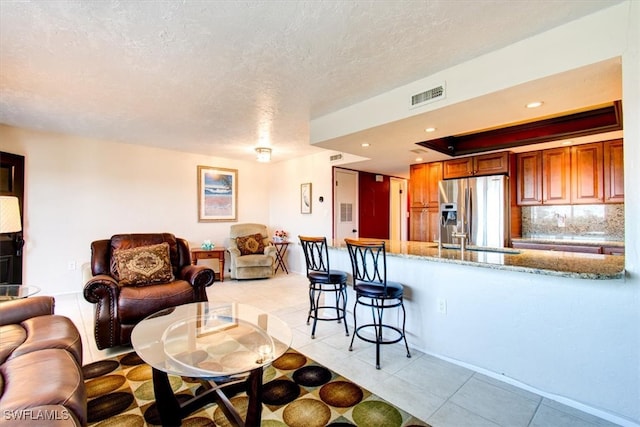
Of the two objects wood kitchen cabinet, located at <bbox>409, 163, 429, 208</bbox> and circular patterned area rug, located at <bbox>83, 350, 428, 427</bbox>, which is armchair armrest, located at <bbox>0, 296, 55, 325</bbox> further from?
wood kitchen cabinet, located at <bbox>409, 163, 429, 208</bbox>

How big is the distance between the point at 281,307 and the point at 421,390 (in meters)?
2.16

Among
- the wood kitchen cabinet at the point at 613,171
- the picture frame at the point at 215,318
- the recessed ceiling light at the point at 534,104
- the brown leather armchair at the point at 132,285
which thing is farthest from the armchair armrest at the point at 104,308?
the wood kitchen cabinet at the point at 613,171

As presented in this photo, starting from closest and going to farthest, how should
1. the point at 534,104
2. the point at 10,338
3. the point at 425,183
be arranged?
the point at 10,338 < the point at 534,104 < the point at 425,183

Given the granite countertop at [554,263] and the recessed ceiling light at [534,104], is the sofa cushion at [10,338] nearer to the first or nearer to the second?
the granite countertop at [554,263]

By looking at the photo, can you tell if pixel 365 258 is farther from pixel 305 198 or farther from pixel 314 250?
pixel 305 198

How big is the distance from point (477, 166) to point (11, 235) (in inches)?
246

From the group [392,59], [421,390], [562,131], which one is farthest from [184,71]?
Result: [562,131]

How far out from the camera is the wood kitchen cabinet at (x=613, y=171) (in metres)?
3.39

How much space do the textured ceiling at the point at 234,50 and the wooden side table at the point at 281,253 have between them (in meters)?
3.17

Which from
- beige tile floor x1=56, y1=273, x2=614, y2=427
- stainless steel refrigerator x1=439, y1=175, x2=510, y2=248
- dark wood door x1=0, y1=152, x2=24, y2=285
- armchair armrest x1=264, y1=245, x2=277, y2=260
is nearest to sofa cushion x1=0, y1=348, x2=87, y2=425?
beige tile floor x1=56, y1=273, x2=614, y2=427

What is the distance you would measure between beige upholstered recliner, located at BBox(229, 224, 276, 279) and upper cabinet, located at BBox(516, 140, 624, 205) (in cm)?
417

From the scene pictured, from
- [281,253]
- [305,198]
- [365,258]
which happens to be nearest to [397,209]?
[305,198]

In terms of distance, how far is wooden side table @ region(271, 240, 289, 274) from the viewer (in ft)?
20.0

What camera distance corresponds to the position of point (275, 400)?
193cm
